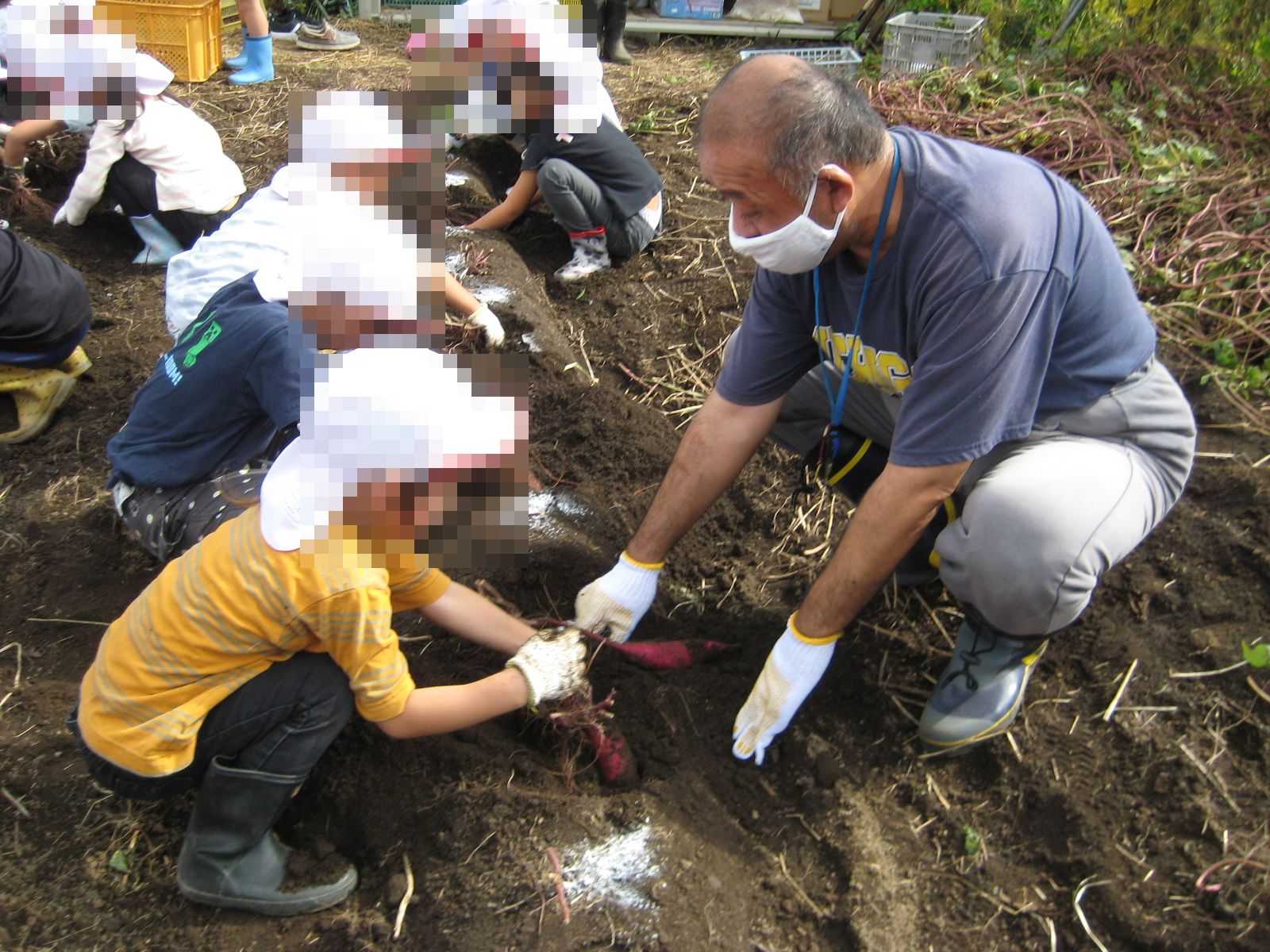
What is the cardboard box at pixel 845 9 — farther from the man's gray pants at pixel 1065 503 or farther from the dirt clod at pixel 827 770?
the dirt clod at pixel 827 770

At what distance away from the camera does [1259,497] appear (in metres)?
2.78

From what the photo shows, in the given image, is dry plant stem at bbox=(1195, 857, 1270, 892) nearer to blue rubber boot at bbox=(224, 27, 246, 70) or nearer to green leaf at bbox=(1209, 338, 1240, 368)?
green leaf at bbox=(1209, 338, 1240, 368)

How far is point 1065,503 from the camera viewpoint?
2105mm

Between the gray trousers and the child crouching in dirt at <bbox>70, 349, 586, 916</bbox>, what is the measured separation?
2.64 meters

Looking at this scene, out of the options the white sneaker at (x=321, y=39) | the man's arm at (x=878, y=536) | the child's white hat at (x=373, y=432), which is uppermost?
the child's white hat at (x=373, y=432)

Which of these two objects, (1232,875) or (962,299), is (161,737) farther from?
(1232,875)

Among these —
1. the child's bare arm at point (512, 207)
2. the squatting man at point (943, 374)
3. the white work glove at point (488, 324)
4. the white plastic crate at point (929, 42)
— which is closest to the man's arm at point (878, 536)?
the squatting man at point (943, 374)

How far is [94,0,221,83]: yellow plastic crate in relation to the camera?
19.8 feet

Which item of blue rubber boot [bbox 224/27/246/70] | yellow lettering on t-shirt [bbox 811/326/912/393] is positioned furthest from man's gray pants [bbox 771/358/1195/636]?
blue rubber boot [bbox 224/27/246/70]

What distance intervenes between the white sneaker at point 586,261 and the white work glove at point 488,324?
0.85 meters

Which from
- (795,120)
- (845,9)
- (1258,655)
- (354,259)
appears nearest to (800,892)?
(1258,655)

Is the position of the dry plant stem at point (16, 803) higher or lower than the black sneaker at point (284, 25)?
higher

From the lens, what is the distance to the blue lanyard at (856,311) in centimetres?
201

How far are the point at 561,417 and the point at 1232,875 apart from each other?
234cm
